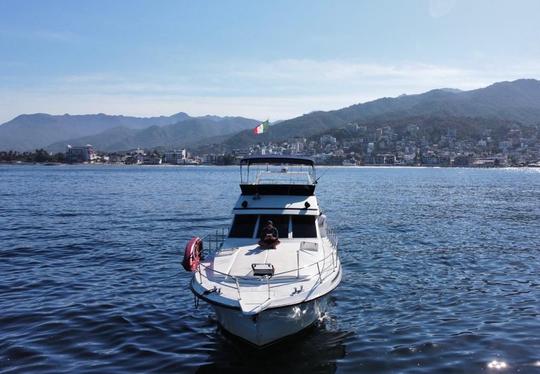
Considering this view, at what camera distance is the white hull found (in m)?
12.4

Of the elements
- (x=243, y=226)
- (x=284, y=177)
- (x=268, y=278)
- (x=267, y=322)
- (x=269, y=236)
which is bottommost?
(x=267, y=322)

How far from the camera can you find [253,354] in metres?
13.3

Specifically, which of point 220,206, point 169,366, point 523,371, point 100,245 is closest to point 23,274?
point 100,245

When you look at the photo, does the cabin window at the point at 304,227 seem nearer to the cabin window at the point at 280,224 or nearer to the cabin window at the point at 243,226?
the cabin window at the point at 280,224

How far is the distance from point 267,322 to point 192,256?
17.1 feet

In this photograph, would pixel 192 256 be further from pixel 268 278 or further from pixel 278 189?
pixel 278 189

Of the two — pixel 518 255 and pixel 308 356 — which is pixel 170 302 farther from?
pixel 518 255

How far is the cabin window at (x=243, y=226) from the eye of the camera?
1839 centimetres

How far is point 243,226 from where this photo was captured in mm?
18578

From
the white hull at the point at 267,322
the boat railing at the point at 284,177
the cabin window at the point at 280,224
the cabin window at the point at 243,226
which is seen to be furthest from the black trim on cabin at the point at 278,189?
the white hull at the point at 267,322

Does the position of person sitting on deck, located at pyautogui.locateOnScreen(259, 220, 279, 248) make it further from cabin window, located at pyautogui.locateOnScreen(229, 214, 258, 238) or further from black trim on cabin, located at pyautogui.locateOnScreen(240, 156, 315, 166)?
black trim on cabin, located at pyautogui.locateOnScreen(240, 156, 315, 166)

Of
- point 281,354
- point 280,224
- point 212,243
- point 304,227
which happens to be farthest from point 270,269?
point 212,243

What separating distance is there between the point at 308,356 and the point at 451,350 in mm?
3998

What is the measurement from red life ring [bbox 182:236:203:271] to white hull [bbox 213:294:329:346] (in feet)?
10.4
